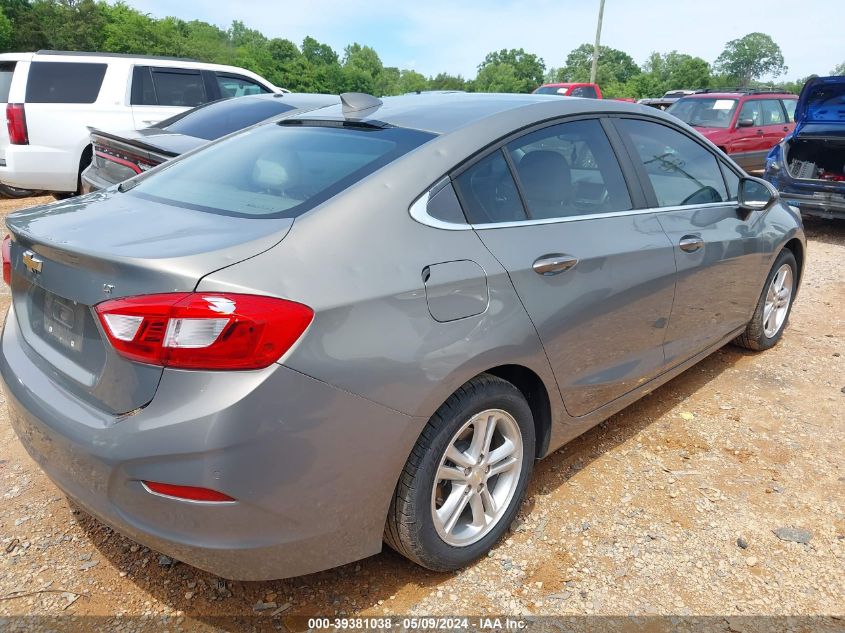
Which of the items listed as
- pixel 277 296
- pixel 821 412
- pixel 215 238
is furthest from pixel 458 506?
Answer: pixel 821 412

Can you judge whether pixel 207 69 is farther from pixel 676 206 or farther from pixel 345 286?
pixel 345 286

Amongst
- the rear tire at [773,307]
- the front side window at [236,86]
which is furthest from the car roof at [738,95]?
the rear tire at [773,307]

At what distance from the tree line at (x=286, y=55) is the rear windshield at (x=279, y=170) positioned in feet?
103

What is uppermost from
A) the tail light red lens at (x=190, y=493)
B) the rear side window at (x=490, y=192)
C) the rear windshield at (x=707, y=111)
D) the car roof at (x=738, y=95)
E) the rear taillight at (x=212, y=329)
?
the car roof at (x=738, y=95)

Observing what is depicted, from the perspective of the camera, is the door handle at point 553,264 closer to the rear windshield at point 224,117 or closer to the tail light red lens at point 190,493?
the tail light red lens at point 190,493

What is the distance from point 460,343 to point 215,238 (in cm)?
79

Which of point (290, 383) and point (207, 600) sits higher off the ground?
point (290, 383)

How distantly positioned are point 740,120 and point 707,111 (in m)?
0.60

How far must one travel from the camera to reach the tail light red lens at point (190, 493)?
1733 mm

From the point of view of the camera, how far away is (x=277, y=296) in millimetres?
1742

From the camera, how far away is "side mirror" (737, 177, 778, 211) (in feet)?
12.2

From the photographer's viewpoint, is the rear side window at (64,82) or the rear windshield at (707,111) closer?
the rear side window at (64,82)

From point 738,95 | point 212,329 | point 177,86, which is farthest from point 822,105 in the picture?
point 212,329

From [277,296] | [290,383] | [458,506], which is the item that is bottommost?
[458,506]
